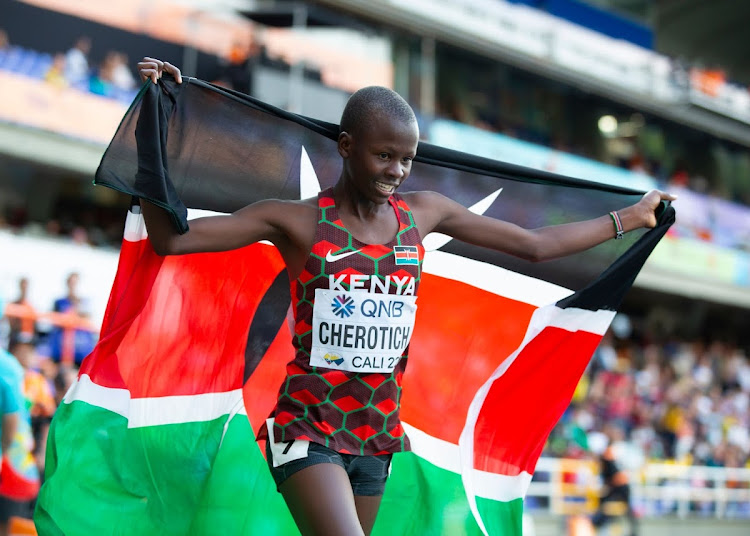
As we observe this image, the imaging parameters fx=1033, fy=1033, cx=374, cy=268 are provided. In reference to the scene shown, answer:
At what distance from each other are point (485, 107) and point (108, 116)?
12414 millimetres

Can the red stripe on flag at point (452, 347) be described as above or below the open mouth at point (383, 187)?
below

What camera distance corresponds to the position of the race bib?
3.76 metres

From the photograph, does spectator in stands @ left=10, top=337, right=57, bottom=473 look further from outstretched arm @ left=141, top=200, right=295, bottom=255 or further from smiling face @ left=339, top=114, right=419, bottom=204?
smiling face @ left=339, top=114, right=419, bottom=204

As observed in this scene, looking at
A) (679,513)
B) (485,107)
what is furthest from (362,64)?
(679,513)

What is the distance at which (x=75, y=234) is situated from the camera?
48.0 feet

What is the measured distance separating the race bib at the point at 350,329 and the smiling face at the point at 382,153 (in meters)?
0.38

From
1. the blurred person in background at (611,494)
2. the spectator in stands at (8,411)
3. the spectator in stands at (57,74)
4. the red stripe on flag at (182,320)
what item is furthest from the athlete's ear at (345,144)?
the spectator in stands at (57,74)

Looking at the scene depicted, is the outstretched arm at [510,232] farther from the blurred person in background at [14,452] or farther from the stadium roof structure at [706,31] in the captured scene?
the stadium roof structure at [706,31]

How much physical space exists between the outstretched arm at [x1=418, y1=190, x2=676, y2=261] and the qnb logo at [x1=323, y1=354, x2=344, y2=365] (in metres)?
0.66

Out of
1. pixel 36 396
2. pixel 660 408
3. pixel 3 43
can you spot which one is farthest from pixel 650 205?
pixel 660 408

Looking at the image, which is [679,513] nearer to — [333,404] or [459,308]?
[459,308]

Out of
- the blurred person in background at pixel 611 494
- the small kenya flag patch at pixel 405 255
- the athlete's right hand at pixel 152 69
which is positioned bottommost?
the blurred person in background at pixel 611 494

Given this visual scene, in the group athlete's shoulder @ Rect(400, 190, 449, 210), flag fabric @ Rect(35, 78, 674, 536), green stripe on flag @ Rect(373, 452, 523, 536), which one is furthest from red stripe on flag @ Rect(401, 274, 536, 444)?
athlete's shoulder @ Rect(400, 190, 449, 210)

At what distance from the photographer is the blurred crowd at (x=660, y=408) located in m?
15.9
